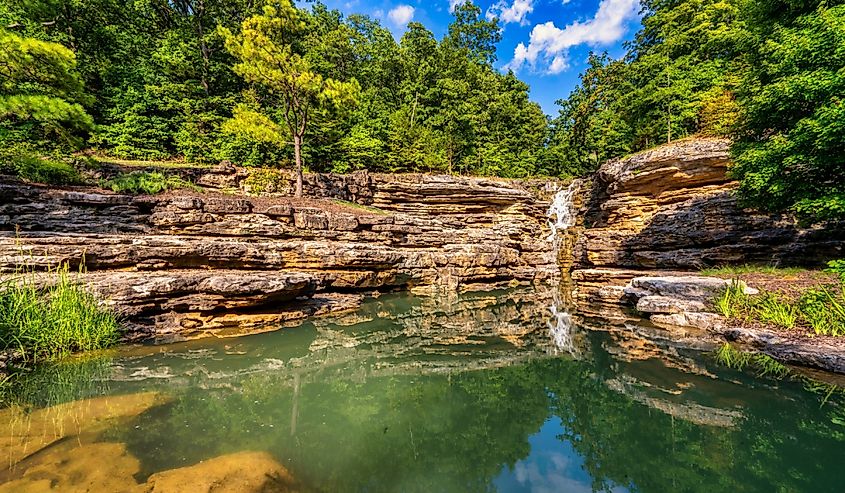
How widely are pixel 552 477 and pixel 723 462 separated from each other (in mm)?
1617

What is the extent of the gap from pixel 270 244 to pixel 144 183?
6199 millimetres

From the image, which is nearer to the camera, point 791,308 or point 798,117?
point 791,308

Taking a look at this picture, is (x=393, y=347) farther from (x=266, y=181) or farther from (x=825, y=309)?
(x=266, y=181)

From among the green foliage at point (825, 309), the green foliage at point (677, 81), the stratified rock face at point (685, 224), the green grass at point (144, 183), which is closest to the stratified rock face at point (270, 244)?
the green grass at point (144, 183)

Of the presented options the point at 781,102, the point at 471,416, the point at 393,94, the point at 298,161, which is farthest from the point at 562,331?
the point at 393,94

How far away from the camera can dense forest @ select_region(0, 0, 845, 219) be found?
7719 mm

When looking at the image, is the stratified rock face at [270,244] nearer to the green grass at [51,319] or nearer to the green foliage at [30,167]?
the green grass at [51,319]

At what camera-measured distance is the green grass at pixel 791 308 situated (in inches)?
226

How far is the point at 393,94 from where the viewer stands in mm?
31969

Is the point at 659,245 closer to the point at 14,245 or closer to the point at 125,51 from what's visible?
the point at 14,245

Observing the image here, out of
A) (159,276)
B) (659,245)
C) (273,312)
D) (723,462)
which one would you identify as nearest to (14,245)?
(159,276)

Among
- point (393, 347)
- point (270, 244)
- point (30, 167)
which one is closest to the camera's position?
point (393, 347)

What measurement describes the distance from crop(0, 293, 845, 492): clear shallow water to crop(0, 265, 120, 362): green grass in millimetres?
595

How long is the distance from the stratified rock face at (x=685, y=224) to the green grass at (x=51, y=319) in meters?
17.8
